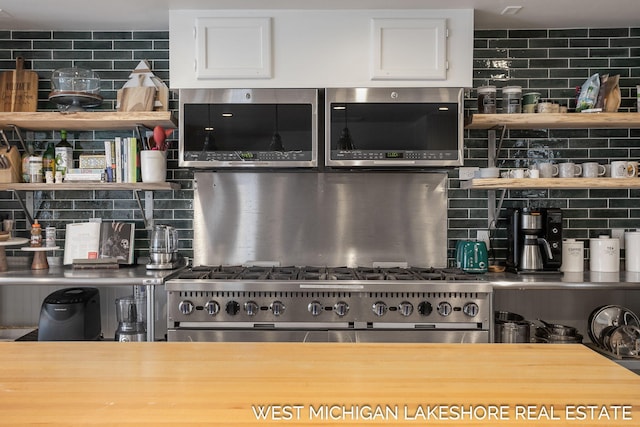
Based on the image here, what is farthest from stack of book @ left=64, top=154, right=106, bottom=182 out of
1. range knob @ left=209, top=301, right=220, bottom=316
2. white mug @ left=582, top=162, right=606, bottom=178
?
white mug @ left=582, top=162, right=606, bottom=178

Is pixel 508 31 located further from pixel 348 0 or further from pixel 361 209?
pixel 361 209

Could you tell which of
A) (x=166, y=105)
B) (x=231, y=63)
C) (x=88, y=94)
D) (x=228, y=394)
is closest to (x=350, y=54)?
(x=231, y=63)

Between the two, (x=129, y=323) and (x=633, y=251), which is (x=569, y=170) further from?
(x=129, y=323)

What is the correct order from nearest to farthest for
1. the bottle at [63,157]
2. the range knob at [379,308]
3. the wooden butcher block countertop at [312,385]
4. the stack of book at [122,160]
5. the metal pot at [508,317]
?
the wooden butcher block countertop at [312,385]
the range knob at [379,308]
the metal pot at [508,317]
the stack of book at [122,160]
the bottle at [63,157]

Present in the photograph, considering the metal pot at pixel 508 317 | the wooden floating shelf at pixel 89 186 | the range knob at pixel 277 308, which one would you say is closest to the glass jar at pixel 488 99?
the metal pot at pixel 508 317

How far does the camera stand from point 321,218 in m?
3.24

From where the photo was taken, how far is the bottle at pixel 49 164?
10.2 ft

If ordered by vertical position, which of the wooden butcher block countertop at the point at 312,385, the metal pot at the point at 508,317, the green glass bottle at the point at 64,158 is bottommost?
the metal pot at the point at 508,317

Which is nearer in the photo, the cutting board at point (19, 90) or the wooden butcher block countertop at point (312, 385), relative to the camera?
the wooden butcher block countertop at point (312, 385)

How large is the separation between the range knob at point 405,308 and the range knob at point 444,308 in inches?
5.7

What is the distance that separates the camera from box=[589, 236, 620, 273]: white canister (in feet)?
9.81

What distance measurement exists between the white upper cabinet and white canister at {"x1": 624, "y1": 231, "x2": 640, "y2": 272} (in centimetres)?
134

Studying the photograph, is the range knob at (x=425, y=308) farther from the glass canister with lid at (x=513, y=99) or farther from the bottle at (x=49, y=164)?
the bottle at (x=49, y=164)

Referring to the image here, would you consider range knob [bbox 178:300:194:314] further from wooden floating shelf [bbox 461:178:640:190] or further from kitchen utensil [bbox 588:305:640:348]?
kitchen utensil [bbox 588:305:640:348]
